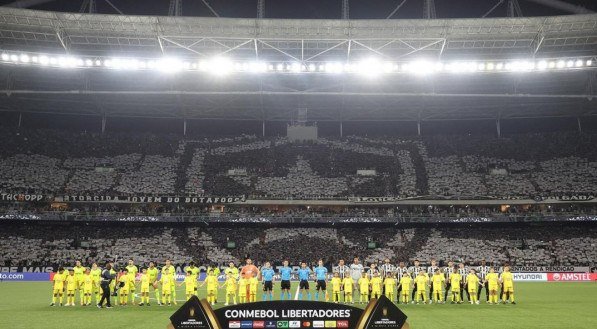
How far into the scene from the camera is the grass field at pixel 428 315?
15797mm

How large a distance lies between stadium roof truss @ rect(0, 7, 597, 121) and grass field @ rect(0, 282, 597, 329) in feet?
70.2

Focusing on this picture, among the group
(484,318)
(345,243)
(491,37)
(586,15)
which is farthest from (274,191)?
(484,318)

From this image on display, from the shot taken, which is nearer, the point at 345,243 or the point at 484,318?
the point at 484,318

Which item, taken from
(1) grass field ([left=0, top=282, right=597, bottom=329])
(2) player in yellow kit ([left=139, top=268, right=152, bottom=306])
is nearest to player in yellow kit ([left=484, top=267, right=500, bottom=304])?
(1) grass field ([left=0, top=282, right=597, bottom=329])

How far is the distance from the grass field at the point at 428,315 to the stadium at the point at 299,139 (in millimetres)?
2567

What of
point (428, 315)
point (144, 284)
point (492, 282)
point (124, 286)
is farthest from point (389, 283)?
point (124, 286)

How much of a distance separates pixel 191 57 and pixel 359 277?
2681 cm

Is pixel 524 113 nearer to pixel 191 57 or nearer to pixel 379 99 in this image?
pixel 379 99

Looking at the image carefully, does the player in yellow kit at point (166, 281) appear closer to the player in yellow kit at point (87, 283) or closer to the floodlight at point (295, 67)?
the player in yellow kit at point (87, 283)

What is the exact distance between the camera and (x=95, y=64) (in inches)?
1576

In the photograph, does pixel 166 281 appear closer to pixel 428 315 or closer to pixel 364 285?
pixel 364 285

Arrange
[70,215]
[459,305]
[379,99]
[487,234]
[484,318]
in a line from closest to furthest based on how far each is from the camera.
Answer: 1. [484,318]
2. [459,305]
3. [70,215]
4. [487,234]
5. [379,99]

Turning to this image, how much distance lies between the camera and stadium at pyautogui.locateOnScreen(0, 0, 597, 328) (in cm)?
3866

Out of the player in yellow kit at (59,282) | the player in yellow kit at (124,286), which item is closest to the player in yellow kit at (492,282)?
the player in yellow kit at (124,286)
